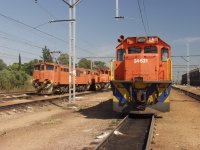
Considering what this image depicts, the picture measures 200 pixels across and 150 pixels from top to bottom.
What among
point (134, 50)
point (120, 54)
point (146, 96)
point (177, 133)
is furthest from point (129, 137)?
point (120, 54)

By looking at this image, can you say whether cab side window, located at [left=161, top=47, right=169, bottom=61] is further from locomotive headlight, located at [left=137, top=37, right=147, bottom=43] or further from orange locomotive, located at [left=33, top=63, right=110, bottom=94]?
orange locomotive, located at [left=33, top=63, right=110, bottom=94]

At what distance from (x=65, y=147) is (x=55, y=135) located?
1833 millimetres

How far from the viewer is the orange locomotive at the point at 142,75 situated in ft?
43.6

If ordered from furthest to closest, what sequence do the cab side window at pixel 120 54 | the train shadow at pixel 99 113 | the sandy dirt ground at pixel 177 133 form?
1. the train shadow at pixel 99 113
2. the cab side window at pixel 120 54
3. the sandy dirt ground at pixel 177 133

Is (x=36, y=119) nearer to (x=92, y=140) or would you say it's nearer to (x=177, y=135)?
(x=92, y=140)

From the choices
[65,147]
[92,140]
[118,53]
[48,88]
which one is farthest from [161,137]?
[48,88]

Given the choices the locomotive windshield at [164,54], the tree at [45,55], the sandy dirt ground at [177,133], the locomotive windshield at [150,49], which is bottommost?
the sandy dirt ground at [177,133]

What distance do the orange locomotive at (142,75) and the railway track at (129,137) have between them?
0.96m

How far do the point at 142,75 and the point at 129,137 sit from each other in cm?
465

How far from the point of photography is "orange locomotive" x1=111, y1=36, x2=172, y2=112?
13.3 m

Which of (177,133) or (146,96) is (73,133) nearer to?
Result: (177,133)

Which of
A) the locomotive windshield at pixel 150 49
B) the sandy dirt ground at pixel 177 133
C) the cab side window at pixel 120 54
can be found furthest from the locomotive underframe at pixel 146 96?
the locomotive windshield at pixel 150 49

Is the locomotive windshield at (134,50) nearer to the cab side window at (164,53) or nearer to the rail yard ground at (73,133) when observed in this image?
the cab side window at (164,53)

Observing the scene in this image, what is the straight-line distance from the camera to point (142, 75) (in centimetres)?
1360
